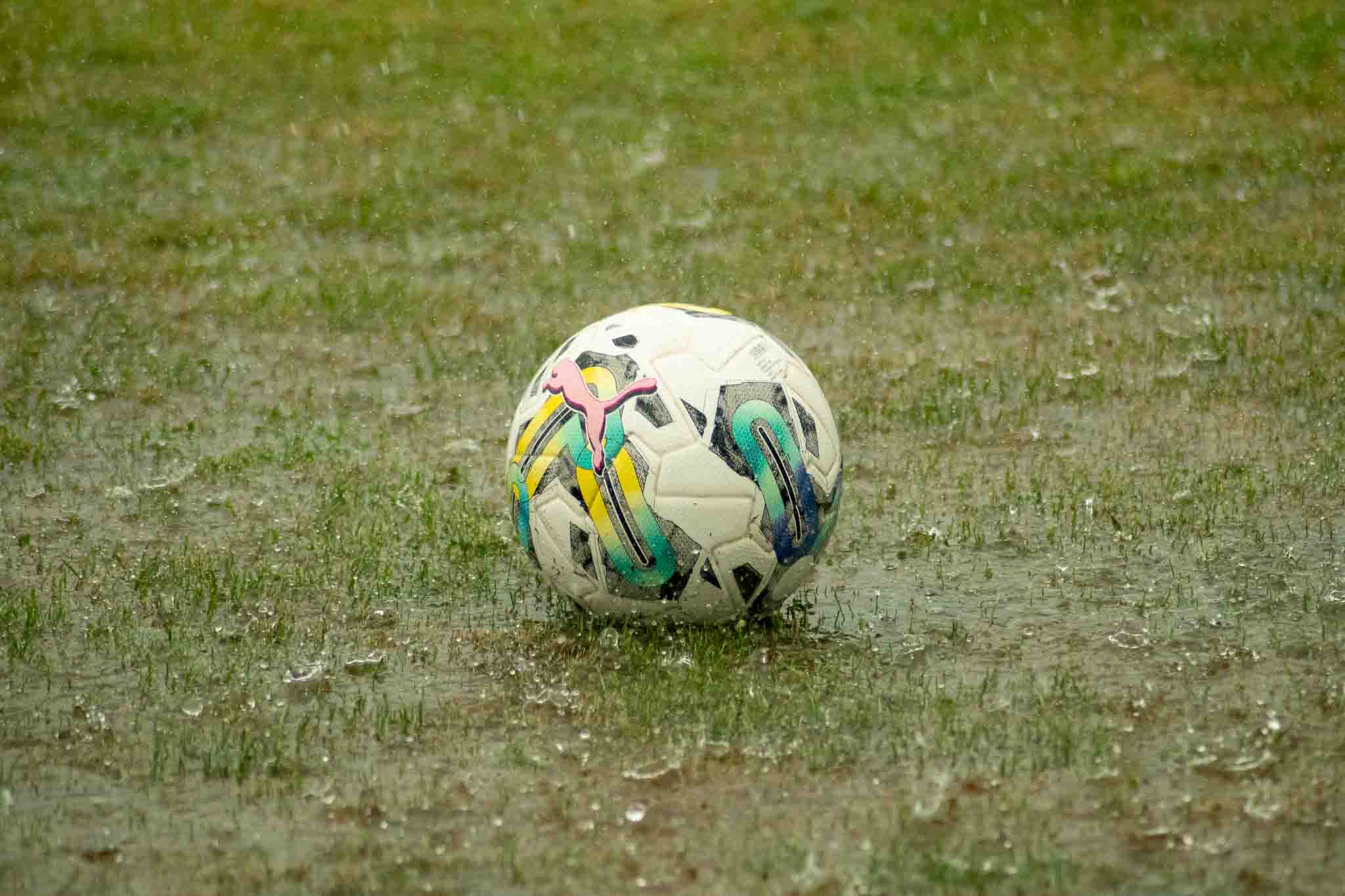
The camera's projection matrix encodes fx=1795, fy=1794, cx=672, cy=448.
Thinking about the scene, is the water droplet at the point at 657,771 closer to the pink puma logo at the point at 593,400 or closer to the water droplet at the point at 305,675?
the pink puma logo at the point at 593,400

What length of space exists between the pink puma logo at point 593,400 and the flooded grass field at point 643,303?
74 centimetres

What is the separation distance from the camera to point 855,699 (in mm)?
6090

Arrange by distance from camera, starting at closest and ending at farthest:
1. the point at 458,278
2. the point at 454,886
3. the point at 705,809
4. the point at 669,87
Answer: the point at 454,886 < the point at 705,809 < the point at 458,278 < the point at 669,87

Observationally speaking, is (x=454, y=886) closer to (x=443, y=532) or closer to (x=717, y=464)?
(x=717, y=464)

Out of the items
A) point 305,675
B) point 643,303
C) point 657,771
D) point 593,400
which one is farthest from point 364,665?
point 643,303

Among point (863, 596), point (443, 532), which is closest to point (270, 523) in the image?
point (443, 532)

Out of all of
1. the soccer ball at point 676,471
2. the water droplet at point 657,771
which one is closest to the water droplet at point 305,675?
the soccer ball at point 676,471

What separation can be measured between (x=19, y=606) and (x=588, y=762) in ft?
9.04

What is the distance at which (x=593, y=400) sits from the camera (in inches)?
249

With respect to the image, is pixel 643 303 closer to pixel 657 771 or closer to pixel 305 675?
pixel 305 675

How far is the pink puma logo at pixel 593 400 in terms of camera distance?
625 cm

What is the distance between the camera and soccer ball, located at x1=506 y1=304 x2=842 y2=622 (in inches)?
243

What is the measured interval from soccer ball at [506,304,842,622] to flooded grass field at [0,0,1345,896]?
30cm

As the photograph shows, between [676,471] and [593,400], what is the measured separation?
42 cm
